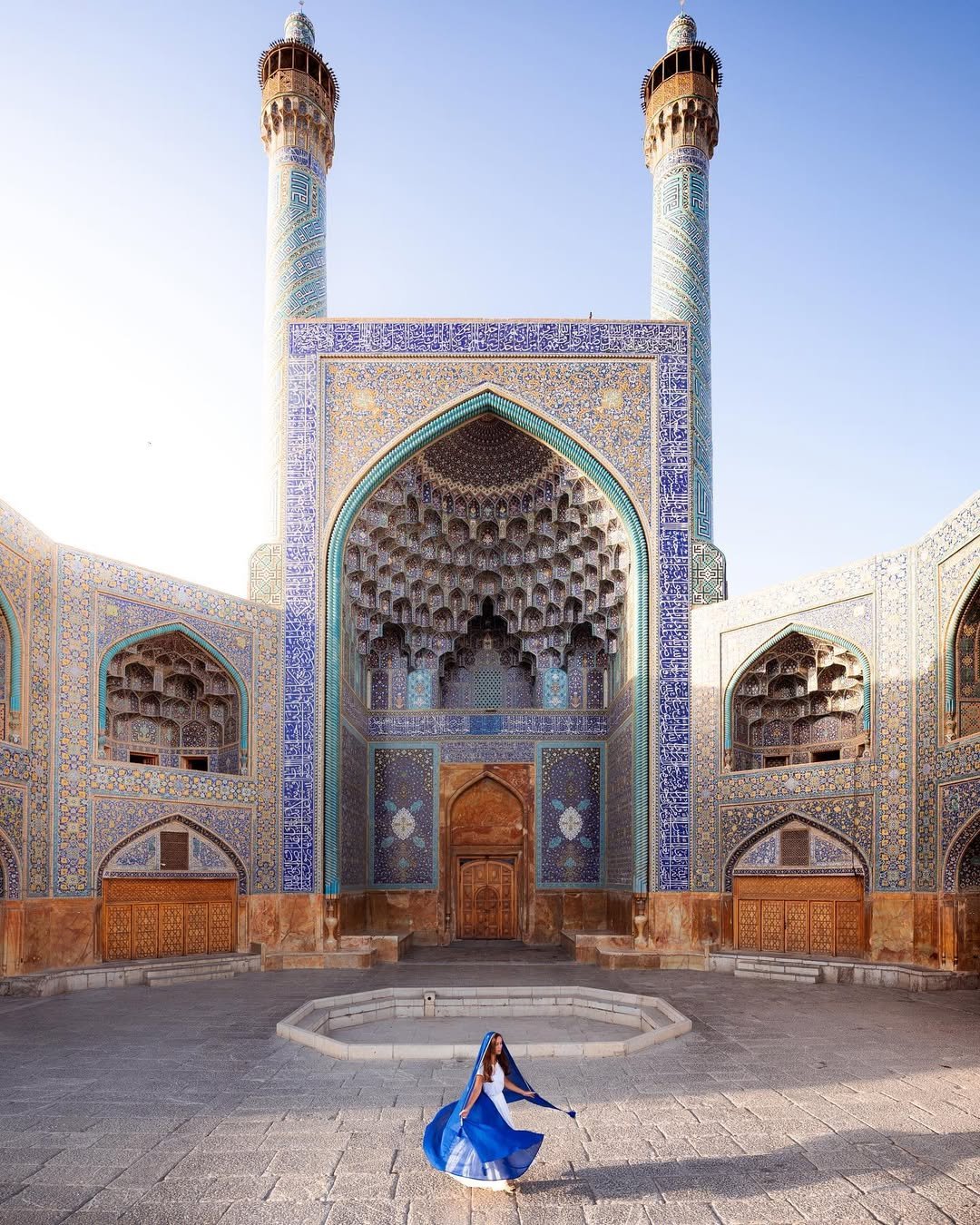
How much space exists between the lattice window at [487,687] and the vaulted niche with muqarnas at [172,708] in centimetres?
508

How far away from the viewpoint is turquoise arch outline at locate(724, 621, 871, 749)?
1192 cm

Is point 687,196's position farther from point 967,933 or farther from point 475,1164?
point 475,1164

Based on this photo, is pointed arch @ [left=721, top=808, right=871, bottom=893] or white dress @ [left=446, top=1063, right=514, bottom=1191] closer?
white dress @ [left=446, top=1063, right=514, bottom=1191]

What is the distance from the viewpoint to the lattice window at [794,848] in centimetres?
1246

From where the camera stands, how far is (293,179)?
16344 millimetres

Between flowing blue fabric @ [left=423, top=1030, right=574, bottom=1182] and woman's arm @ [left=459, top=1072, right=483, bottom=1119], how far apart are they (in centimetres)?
1

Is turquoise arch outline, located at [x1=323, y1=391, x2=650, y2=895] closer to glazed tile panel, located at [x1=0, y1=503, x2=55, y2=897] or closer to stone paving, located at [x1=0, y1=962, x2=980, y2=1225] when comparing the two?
glazed tile panel, located at [x1=0, y1=503, x2=55, y2=897]

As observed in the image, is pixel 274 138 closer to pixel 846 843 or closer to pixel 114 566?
pixel 114 566

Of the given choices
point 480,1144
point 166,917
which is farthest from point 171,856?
point 480,1144

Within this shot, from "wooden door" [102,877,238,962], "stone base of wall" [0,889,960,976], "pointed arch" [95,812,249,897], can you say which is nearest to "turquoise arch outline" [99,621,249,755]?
"pointed arch" [95,812,249,897]

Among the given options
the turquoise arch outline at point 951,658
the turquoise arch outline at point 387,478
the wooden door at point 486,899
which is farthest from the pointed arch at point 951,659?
the wooden door at point 486,899

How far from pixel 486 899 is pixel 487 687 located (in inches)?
141

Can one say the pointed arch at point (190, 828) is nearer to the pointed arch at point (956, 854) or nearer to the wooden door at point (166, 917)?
the wooden door at point (166, 917)

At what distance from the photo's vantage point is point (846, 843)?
39.4 feet
